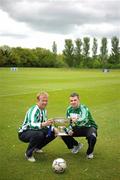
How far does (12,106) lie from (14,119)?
4.09 m

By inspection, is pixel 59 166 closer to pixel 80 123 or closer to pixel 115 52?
pixel 80 123

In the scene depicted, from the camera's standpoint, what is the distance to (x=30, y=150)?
26.8 feet

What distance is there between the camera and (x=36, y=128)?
321 inches

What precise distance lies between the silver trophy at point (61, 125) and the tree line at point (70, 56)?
9987cm

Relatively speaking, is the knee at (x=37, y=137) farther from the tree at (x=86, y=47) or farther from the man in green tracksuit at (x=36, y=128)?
the tree at (x=86, y=47)

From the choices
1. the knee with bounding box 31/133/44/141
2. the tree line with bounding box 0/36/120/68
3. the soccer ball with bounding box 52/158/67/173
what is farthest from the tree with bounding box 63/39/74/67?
the soccer ball with bounding box 52/158/67/173

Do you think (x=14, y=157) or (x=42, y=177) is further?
(x=14, y=157)

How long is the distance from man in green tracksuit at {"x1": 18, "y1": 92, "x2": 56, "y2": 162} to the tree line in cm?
9986

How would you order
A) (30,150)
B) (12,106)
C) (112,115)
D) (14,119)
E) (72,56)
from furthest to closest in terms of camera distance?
(72,56) → (12,106) → (112,115) → (14,119) → (30,150)

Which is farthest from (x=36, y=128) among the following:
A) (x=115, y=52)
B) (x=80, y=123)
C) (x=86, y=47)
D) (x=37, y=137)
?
(x=86, y=47)

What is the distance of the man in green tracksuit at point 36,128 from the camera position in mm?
8062

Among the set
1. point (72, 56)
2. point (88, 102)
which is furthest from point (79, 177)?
point (72, 56)

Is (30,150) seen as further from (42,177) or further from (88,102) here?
(88,102)

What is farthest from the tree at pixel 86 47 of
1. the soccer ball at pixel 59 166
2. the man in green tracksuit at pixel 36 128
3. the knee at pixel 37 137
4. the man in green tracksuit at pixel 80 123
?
the soccer ball at pixel 59 166
